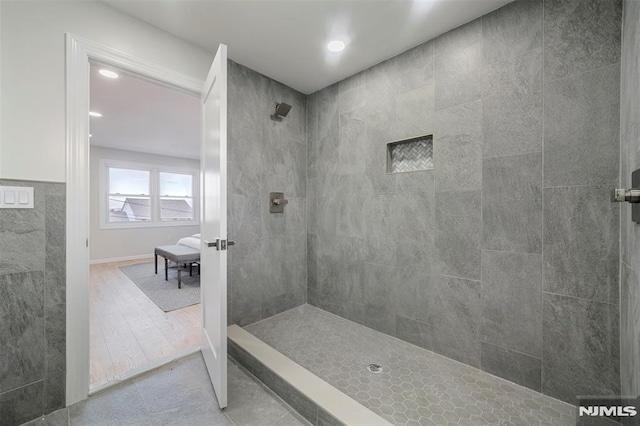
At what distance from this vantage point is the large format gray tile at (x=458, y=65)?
1.81 meters

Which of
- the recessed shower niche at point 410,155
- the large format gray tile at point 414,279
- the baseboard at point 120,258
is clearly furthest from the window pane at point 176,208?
the large format gray tile at point 414,279

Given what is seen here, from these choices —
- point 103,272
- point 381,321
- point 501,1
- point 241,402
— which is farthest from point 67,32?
point 103,272

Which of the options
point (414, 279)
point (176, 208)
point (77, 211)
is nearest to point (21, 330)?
point (77, 211)

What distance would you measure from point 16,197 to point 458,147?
268 cm

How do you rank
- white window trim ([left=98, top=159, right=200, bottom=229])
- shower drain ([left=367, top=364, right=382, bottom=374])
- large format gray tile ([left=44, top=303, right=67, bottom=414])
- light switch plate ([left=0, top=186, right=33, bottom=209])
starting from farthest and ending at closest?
white window trim ([left=98, top=159, right=200, bottom=229]), shower drain ([left=367, top=364, right=382, bottom=374]), large format gray tile ([left=44, top=303, right=67, bottom=414]), light switch plate ([left=0, top=186, right=33, bottom=209])

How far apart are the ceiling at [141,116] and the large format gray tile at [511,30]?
7.50ft

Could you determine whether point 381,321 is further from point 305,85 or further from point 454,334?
point 305,85

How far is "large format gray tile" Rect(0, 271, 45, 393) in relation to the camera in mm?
1379

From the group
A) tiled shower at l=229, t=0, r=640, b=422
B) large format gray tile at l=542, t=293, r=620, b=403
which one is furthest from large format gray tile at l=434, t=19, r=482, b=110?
large format gray tile at l=542, t=293, r=620, b=403

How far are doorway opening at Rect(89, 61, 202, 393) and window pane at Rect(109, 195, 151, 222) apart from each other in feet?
0.06

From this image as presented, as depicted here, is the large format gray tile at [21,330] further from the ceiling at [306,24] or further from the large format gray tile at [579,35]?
the large format gray tile at [579,35]

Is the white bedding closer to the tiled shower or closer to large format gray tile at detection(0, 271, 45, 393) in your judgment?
the tiled shower

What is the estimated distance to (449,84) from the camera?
1.93 meters

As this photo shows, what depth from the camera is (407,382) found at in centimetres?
169
